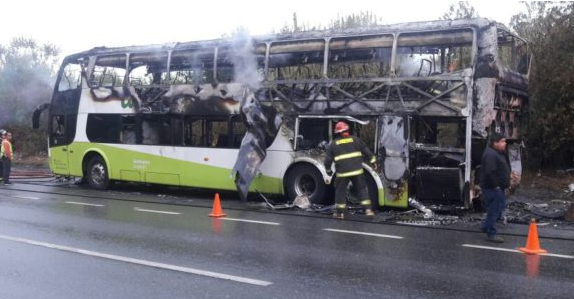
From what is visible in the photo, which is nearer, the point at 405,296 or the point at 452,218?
the point at 405,296

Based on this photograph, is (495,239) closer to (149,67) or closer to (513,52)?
(513,52)

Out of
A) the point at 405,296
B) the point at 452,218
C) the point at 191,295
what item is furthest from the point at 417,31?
the point at 191,295

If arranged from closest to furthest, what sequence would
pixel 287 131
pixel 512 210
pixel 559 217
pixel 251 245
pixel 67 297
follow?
pixel 67 297 → pixel 251 245 → pixel 559 217 → pixel 512 210 → pixel 287 131

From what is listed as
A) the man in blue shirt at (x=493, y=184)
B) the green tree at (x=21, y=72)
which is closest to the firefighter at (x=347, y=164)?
the man in blue shirt at (x=493, y=184)

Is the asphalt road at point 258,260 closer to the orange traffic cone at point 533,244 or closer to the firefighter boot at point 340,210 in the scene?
the orange traffic cone at point 533,244

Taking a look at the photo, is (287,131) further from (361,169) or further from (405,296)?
(405,296)

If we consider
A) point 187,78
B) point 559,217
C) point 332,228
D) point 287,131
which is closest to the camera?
point 332,228

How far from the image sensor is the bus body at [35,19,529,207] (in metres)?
9.78

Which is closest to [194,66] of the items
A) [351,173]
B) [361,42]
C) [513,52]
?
[361,42]

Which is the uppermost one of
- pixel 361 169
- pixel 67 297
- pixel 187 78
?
pixel 187 78

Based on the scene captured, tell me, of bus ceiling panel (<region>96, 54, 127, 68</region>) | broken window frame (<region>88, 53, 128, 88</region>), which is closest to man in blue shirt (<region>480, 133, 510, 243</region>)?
broken window frame (<region>88, 53, 128, 88</region>)

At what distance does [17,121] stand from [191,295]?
25326 mm

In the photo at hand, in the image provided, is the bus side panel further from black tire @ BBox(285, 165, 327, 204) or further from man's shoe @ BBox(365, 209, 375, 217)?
man's shoe @ BBox(365, 209, 375, 217)

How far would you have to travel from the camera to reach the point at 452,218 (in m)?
9.72
